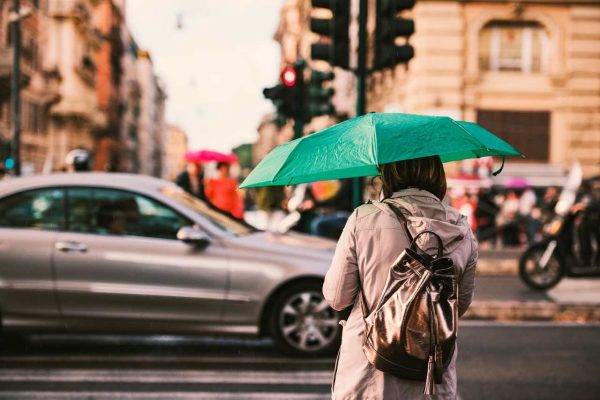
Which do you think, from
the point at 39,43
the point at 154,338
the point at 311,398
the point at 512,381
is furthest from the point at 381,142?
the point at 39,43

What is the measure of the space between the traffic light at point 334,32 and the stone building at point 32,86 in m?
27.8

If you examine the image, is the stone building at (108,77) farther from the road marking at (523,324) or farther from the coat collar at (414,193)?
the coat collar at (414,193)

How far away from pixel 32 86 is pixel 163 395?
39577 mm

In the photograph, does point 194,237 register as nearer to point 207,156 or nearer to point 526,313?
point 526,313

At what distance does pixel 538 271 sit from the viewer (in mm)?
10938

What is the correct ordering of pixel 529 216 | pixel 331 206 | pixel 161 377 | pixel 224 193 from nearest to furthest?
pixel 161 377 → pixel 224 193 → pixel 331 206 → pixel 529 216

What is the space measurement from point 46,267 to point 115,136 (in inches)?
2918

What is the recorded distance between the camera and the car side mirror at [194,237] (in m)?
6.62

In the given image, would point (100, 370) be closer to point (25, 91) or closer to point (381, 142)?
point (381, 142)

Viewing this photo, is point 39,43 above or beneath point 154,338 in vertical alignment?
above

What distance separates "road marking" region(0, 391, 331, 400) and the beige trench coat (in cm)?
264

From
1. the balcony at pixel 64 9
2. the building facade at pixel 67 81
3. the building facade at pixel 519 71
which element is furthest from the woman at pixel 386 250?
the balcony at pixel 64 9

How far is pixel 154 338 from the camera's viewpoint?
25.1ft

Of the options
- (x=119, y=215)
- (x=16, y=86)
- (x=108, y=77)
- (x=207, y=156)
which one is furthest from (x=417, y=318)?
(x=108, y=77)
